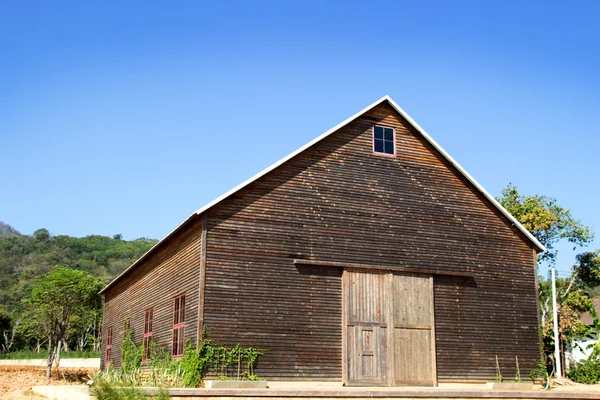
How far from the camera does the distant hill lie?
318 ft

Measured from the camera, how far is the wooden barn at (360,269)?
20344 mm

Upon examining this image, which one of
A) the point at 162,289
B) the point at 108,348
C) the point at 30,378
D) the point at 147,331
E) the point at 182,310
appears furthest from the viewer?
the point at 30,378

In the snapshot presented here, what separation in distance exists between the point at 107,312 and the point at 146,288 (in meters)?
9.55

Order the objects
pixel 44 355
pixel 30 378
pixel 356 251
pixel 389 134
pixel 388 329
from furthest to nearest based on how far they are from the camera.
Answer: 1. pixel 44 355
2. pixel 30 378
3. pixel 389 134
4. pixel 356 251
5. pixel 388 329

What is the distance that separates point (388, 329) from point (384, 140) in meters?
6.53

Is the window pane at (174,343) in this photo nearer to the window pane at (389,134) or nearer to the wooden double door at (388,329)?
the wooden double door at (388,329)

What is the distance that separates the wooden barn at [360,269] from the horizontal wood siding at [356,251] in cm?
4

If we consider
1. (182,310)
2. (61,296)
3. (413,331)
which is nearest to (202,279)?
(182,310)

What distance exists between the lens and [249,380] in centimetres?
1938

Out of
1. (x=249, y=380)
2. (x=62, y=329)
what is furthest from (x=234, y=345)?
(x=62, y=329)

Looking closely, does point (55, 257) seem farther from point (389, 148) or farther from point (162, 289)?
point (389, 148)

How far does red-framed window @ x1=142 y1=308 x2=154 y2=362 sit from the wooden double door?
809cm

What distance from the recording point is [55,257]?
11038 centimetres

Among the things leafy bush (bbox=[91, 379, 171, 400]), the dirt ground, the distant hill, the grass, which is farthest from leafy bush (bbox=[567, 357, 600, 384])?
the distant hill
